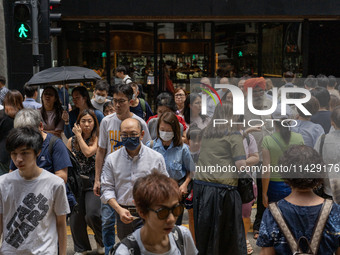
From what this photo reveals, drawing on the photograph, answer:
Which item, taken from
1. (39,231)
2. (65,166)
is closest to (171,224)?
(39,231)

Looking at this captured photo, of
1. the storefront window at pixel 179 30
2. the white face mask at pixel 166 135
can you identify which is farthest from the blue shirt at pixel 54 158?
the storefront window at pixel 179 30

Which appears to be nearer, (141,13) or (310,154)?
(310,154)

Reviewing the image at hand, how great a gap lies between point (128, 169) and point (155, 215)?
2186mm

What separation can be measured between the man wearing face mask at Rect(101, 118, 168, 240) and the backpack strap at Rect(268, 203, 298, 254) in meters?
1.86

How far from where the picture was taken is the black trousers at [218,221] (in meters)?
5.59

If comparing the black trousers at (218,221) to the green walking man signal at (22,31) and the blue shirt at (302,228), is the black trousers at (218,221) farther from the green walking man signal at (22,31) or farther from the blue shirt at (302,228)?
the green walking man signal at (22,31)

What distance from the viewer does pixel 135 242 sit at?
3133 millimetres

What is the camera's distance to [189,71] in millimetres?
15242

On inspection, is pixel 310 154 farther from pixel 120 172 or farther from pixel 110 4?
pixel 110 4

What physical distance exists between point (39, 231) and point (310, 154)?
2097mm

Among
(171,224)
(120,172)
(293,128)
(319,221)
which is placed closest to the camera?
(171,224)

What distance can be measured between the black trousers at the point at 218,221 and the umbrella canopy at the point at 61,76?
144 inches

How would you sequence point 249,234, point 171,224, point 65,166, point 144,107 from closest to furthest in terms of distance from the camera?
point 171,224
point 65,166
point 249,234
point 144,107

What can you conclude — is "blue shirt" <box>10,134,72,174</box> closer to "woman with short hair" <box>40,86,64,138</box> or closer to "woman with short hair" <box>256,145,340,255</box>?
"woman with short hair" <box>256,145,340,255</box>
